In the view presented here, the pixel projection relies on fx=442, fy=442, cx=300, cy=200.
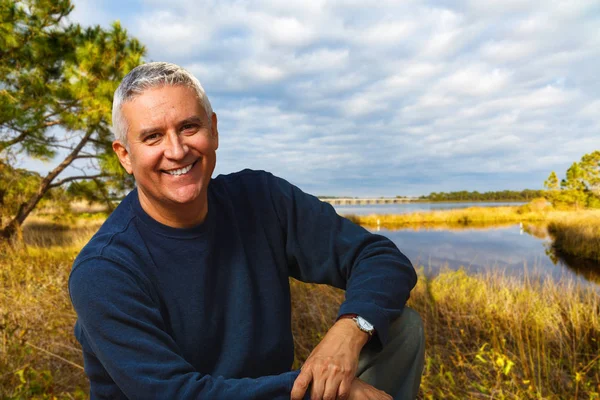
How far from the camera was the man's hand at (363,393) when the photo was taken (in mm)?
1236

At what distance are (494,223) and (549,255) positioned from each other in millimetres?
14734

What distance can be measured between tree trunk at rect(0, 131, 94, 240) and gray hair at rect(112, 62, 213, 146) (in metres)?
10.9

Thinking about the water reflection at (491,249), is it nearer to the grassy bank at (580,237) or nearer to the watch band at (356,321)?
the grassy bank at (580,237)

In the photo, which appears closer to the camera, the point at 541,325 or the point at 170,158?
the point at 170,158

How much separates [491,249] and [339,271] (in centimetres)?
2028

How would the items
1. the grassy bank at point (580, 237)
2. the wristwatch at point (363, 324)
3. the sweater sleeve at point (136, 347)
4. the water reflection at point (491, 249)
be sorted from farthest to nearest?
the grassy bank at point (580, 237) → the water reflection at point (491, 249) → the wristwatch at point (363, 324) → the sweater sleeve at point (136, 347)

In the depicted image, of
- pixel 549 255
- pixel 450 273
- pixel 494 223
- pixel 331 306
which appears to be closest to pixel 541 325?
pixel 331 306

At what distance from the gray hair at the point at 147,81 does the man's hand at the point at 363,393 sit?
96 centimetres

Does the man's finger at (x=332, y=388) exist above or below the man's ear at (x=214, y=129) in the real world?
below

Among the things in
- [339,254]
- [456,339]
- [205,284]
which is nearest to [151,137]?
[205,284]

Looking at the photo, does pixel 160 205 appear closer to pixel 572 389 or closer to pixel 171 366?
pixel 171 366

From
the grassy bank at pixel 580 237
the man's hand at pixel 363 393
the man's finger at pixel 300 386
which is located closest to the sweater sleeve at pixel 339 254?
the man's hand at pixel 363 393

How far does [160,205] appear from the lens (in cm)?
140

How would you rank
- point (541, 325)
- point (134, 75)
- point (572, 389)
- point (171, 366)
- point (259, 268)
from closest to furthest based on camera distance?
point (171, 366) < point (134, 75) < point (259, 268) < point (572, 389) < point (541, 325)
